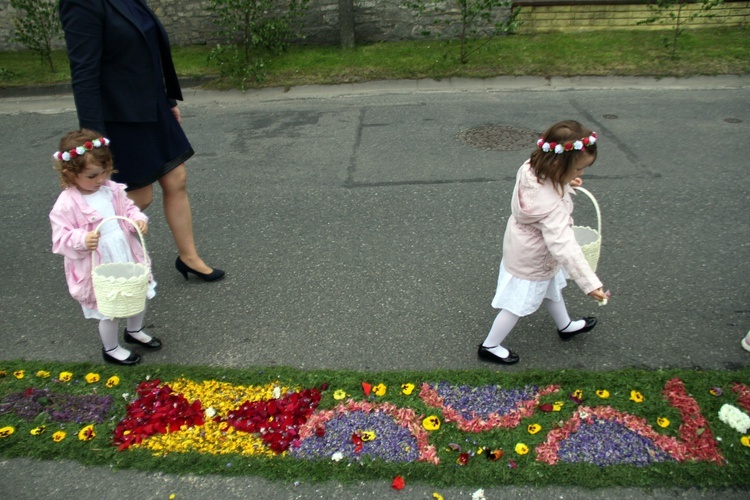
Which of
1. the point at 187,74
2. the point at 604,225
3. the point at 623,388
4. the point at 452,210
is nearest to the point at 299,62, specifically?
the point at 187,74

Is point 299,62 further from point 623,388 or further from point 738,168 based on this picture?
point 623,388

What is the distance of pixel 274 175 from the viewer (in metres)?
5.82

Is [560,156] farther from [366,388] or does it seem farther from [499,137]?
[499,137]

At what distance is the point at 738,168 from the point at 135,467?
18.0 feet

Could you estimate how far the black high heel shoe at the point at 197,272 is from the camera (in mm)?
4086

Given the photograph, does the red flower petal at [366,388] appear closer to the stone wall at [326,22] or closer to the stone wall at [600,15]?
the stone wall at [326,22]

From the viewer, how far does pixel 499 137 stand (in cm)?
648

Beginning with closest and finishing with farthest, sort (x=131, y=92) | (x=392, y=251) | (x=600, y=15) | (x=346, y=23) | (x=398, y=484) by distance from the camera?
(x=398, y=484)
(x=131, y=92)
(x=392, y=251)
(x=346, y=23)
(x=600, y=15)

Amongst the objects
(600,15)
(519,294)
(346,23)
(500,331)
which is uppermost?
(346,23)

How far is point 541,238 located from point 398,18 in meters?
8.79

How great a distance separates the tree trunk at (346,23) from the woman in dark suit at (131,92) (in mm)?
7011

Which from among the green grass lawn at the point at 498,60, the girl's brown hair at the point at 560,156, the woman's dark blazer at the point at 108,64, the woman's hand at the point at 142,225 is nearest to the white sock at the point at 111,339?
the woman's hand at the point at 142,225

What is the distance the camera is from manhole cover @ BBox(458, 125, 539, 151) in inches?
244

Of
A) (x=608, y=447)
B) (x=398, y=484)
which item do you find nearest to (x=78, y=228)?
(x=398, y=484)
